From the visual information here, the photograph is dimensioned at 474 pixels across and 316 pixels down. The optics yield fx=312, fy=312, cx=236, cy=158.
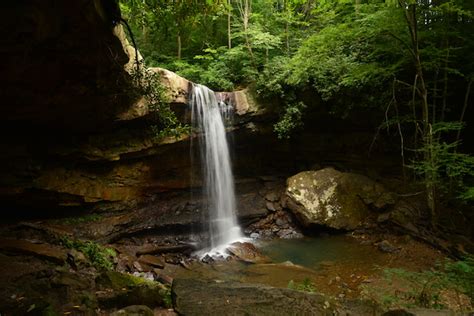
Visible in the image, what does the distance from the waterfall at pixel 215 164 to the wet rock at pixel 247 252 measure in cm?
88

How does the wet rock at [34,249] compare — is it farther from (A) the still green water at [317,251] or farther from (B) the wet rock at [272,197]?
(B) the wet rock at [272,197]

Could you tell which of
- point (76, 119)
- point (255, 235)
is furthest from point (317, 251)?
point (76, 119)

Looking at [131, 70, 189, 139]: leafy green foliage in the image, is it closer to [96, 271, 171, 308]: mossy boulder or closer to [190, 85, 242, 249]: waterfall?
[190, 85, 242, 249]: waterfall

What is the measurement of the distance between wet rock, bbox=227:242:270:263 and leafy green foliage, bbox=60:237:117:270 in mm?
3173

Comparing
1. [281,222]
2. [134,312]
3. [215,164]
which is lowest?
[281,222]

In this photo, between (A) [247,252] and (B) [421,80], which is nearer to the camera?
(B) [421,80]

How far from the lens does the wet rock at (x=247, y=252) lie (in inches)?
325

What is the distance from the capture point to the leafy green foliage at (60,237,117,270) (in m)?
6.95

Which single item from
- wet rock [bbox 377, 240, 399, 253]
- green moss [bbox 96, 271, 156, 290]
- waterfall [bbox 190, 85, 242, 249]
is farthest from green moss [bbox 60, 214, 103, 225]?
wet rock [bbox 377, 240, 399, 253]

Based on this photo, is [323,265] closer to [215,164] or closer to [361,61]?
[215,164]

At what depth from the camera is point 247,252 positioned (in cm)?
865

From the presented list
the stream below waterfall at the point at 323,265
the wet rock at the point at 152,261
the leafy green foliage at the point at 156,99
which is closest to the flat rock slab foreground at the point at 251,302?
the stream below waterfall at the point at 323,265

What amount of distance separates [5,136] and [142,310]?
6078 millimetres

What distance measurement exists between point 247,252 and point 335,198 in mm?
3465
